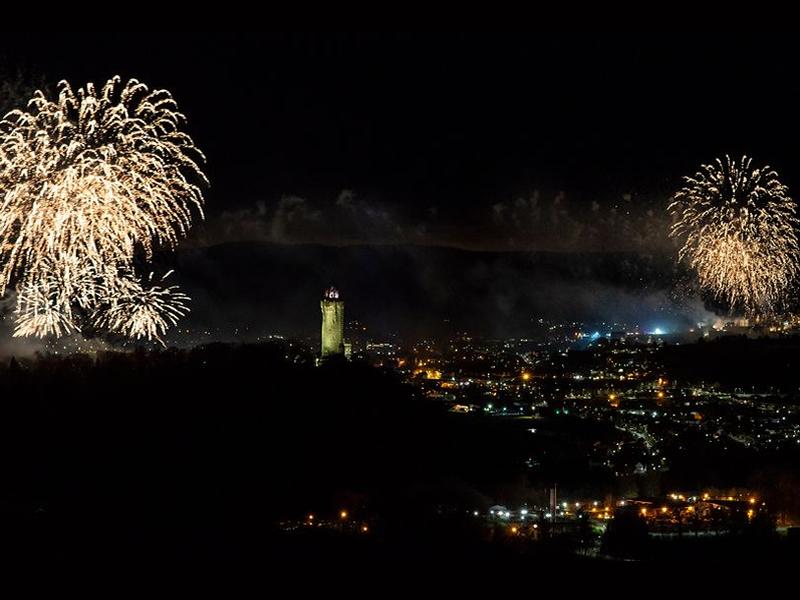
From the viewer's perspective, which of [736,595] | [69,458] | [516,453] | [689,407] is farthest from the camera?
[689,407]

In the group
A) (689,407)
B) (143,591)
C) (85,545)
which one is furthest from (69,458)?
(689,407)

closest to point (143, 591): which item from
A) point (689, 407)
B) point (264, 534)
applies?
point (264, 534)

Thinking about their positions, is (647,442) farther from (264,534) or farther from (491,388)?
(264,534)

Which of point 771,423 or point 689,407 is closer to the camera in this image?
point 771,423

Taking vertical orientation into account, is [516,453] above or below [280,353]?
below

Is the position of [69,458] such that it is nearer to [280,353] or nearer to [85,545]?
[85,545]

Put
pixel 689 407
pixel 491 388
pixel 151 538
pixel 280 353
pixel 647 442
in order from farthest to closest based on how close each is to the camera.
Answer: pixel 491 388
pixel 689 407
pixel 280 353
pixel 647 442
pixel 151 538
